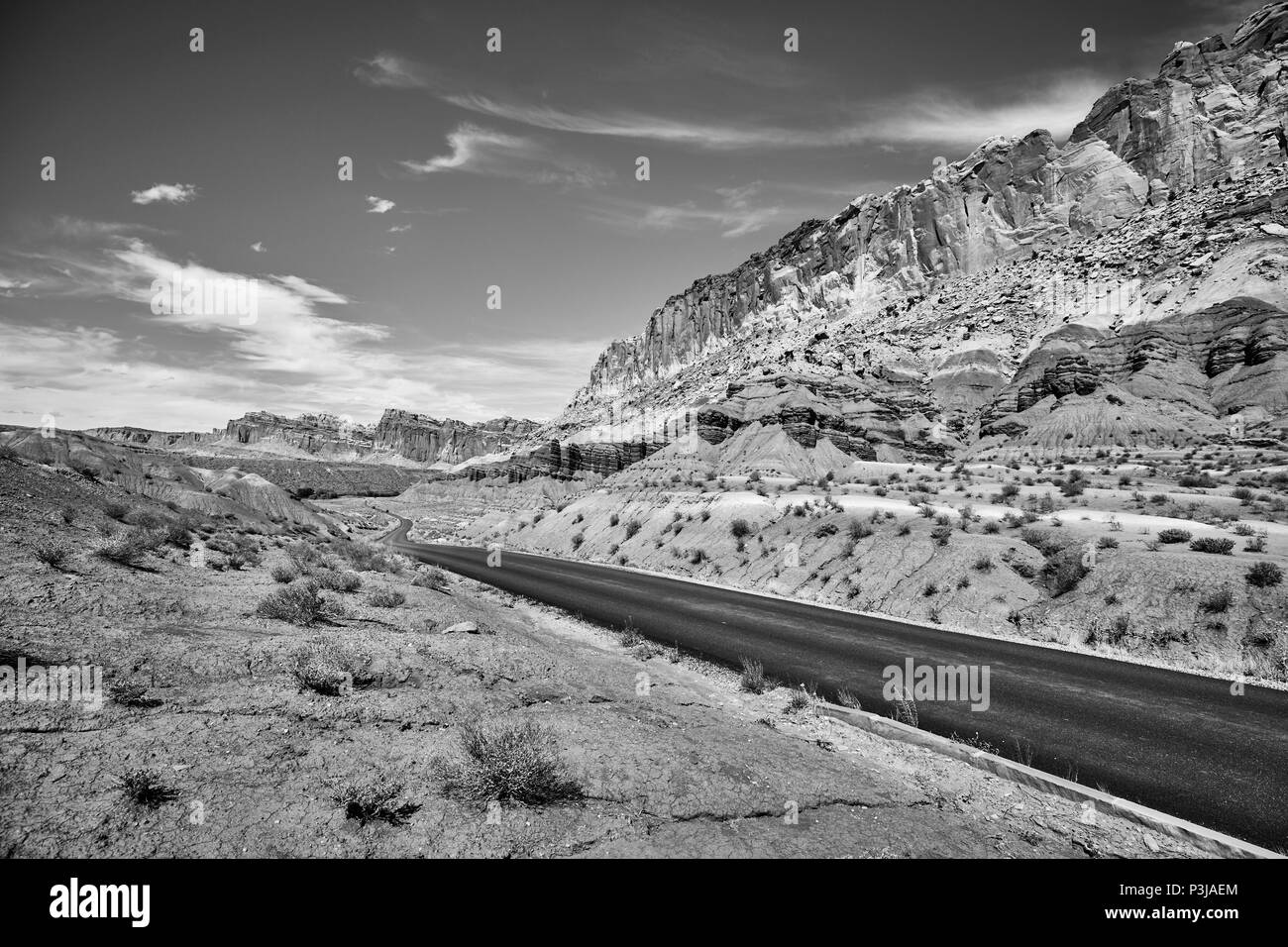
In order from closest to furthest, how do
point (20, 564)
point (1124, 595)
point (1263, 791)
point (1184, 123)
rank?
point (1263, 791)
point (20, 564)
point (1124, 595)
point (1184, 123)

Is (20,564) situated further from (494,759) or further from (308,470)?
(308,470)

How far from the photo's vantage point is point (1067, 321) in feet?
297

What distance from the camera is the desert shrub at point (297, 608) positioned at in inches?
386

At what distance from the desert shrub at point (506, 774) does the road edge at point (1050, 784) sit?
481 centimetres

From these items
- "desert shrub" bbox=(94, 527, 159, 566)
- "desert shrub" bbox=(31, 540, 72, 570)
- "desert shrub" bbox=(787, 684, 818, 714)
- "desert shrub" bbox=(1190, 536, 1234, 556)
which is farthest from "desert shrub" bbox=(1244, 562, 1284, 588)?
"desert shrub" bbox=(94, 527, 159, 566)

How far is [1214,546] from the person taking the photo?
1313 centimetres

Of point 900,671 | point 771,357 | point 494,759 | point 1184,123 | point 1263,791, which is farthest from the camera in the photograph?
point 771,357

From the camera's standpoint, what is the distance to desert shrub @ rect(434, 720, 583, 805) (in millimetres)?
4625

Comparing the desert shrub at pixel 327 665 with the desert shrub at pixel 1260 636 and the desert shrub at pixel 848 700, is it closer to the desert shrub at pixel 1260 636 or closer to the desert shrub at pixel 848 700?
the desert shrub at pixel 848 700

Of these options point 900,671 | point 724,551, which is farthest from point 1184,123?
point 900,671

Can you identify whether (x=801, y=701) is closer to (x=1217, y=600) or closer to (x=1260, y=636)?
(x=1260, y=636)

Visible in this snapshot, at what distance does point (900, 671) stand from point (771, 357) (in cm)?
12896

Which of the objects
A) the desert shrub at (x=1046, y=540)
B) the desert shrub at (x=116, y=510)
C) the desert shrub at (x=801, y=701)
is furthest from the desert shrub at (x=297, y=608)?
the desert shrub at (x=1046, y=540)

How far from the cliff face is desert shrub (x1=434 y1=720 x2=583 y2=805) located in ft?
484
